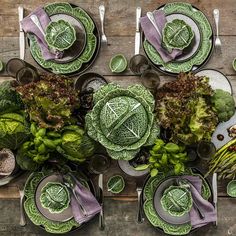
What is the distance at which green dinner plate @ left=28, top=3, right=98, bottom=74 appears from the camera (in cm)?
284

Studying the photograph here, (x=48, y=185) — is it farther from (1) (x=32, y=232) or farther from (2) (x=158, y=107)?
(2) (x=158, y=107)

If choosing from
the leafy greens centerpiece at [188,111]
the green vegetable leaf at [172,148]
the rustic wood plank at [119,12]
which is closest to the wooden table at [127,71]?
the rustic wood plank at [119,12]

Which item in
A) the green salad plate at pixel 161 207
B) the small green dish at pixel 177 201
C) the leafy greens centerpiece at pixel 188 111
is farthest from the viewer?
the green salad plate at pixel 161 207

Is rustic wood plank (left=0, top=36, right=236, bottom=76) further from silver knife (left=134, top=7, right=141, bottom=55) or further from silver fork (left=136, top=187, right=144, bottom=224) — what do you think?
silver fork (left=136, top=187, right=144, bottom=224)

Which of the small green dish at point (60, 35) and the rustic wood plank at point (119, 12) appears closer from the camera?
the small green dish at point (60, 35)

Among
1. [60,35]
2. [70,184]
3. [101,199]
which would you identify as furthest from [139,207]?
[60,35]

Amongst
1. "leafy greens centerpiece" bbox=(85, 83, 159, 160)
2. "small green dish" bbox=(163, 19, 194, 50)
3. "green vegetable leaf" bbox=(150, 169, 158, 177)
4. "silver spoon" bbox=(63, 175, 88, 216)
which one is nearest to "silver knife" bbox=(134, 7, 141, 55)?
"small green dish" bbox=(163, 19, 194, 50)

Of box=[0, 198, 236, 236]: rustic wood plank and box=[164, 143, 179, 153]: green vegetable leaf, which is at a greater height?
box=[164, 143, 179, 153]: green vegetable leaf

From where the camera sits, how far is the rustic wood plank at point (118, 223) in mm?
2824

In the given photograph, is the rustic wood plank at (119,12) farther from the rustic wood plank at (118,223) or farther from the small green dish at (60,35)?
the rustic wood plank at (118,223)

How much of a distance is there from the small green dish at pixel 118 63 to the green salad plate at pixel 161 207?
687 millimetres

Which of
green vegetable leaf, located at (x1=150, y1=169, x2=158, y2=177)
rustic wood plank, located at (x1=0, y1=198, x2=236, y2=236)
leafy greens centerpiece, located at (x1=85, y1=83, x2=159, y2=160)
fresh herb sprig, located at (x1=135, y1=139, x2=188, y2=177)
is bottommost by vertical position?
rustic wood plank, located at (x1=0, y1=198, x2=236, y2=236)

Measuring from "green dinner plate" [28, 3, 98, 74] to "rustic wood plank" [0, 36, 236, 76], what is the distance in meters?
0.07

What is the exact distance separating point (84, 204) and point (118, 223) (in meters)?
0.27
